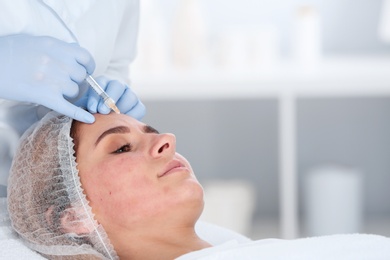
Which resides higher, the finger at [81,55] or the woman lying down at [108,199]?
the finger at [81,55]

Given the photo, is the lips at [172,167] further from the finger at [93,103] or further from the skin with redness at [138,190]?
the finger at [93,103]

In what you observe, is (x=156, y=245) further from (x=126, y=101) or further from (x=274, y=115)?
(x=274, y=115)

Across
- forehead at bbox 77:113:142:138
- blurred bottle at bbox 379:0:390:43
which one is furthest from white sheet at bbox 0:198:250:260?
blurred bottle at bbox 379:0:390:43

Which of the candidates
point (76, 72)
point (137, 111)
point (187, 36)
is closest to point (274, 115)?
point (187, 36)

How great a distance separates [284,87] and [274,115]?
1.86 feet

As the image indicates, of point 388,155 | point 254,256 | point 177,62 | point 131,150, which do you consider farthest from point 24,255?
point 388,155

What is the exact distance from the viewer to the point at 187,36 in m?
3.21

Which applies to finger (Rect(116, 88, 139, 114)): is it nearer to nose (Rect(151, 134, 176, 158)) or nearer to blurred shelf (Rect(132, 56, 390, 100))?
nose (Rect(151, 134, 176, 158))

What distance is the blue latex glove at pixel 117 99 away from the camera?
164cm

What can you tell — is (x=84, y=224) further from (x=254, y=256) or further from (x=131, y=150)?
(x=254, y=256)

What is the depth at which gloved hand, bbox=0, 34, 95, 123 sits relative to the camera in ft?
4.91

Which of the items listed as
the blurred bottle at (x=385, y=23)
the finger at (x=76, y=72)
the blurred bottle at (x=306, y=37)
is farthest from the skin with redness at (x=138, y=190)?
the blurred bottle at (x=385, y=23)

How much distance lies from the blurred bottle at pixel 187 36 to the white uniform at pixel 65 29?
50.2 inches

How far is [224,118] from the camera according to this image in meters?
3.59
